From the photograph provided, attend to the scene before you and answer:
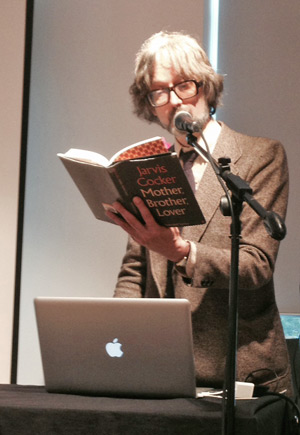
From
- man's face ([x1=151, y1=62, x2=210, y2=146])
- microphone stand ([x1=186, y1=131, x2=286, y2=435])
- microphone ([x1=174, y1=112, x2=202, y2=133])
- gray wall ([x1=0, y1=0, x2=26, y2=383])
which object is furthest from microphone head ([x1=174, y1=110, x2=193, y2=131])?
gray wall ([x1=0, y1=0, x2=26, y2=383])

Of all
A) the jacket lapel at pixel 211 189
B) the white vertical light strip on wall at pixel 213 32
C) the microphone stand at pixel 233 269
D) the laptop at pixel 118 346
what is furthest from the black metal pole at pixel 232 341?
the white vertical light strip on wall at pixel 213 32

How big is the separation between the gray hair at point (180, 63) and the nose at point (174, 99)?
2.5 inches

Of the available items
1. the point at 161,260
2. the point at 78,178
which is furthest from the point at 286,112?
the point at 78,178

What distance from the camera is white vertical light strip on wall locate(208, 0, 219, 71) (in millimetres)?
3086

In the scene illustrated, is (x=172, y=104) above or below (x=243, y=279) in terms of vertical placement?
above

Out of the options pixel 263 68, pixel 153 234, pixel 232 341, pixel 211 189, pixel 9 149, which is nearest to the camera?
pixel 232 341

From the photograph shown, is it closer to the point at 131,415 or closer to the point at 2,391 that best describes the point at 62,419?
the point at 131,415

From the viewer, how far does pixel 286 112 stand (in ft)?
9.88

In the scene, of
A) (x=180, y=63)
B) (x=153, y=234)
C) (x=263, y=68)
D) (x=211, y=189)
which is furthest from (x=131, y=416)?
(x=263, y=68)

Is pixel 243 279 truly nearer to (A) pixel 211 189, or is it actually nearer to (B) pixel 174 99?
(A) pixel 211 189

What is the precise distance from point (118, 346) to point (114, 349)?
0.01 metres

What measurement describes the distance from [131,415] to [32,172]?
5.91 ft

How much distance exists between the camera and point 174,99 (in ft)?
6.86

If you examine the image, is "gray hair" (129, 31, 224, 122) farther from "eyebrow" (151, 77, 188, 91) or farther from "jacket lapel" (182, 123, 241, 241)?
"jacket lapel" (182, 123, 241, 241)
